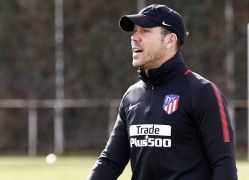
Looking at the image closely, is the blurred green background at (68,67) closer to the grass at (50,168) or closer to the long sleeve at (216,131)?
the grass at (50,168)

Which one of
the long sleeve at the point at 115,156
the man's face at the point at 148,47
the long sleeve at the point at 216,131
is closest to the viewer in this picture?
the long sleeve at the point at 216,131

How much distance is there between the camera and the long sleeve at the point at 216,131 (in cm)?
402

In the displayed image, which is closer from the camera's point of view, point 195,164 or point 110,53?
point 195,164

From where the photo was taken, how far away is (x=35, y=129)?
65.3ft

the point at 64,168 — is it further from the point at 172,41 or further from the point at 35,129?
the point at 172,41

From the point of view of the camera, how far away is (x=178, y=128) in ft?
13.6

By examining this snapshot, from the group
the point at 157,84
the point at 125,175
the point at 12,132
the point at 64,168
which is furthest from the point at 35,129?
the point at 157,84

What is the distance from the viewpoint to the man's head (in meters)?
4.29

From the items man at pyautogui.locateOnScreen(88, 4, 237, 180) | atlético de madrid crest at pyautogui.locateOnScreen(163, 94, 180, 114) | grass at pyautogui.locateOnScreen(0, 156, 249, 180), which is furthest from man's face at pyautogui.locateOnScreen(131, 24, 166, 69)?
grass at pyautogui.locateOnScreen(0, 156, 249, 180)

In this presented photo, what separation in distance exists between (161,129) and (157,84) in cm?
27

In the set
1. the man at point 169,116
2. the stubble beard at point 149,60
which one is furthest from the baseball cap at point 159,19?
the stubble beard at point 149,60

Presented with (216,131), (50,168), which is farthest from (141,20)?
(50,168)

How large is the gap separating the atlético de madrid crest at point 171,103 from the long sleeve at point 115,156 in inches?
14.7

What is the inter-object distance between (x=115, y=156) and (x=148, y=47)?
0.65m
